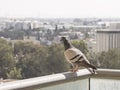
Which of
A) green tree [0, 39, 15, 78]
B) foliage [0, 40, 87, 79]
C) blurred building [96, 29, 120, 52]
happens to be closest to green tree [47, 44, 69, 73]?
foliage [0, 40, 87, 79]

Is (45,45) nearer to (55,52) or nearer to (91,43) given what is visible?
(55,52)

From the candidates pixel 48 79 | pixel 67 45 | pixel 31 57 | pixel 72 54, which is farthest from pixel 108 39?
pixel 48 79

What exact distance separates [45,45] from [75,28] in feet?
2.06

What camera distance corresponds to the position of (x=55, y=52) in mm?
3932

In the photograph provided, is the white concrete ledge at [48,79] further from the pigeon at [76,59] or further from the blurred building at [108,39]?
the blurred building at [108,39]

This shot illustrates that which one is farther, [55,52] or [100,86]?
[55,52]

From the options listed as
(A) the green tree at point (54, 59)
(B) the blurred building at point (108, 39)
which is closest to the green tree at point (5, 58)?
(A) the green tree at point (54, 59)

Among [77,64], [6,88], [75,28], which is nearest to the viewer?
[6,88]
